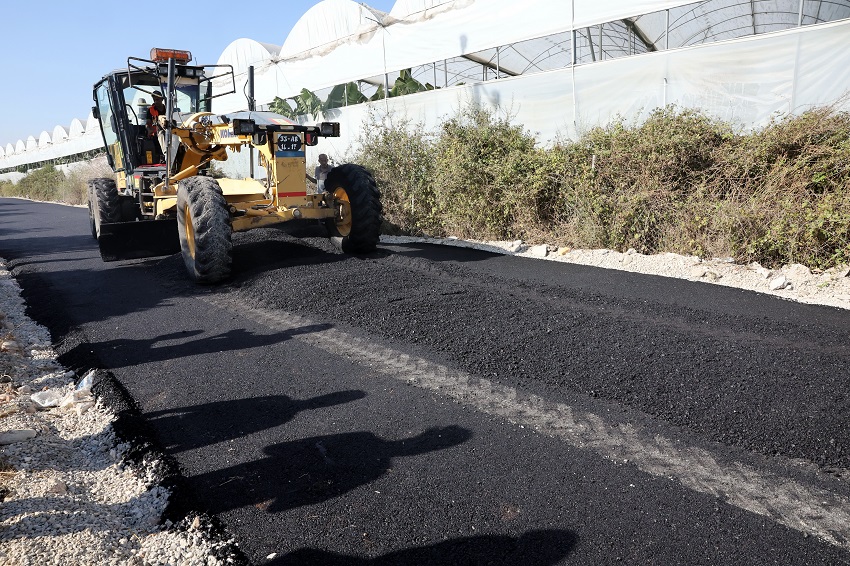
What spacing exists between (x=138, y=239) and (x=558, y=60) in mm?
11265

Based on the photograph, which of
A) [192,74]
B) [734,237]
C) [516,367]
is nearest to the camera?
[516,367]

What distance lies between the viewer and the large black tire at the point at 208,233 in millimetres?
6793

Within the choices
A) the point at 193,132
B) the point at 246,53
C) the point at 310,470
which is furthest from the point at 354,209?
the point at 246,53

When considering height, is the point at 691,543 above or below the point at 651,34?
below

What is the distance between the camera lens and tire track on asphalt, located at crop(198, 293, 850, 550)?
2.73 meters

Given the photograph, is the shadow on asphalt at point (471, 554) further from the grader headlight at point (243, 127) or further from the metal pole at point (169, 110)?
the metal pole at point (169, 110)

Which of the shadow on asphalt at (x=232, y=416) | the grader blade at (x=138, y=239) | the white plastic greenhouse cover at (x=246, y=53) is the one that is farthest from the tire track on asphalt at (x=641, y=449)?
the white plastic greenhouse cover at (x=246, y=53)

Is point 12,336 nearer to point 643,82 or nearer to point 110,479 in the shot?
point 110,479

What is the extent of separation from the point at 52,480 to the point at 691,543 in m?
3.05

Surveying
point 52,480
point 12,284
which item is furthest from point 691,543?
point 12,284

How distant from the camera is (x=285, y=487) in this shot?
300 cm

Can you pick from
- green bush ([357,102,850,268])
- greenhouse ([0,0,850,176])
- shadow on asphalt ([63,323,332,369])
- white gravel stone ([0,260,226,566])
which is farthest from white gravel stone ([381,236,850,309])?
white gravel stone ([0,260,226,566])

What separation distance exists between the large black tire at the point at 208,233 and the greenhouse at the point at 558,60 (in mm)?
6496

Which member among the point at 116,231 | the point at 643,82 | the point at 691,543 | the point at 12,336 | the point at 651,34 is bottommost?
the point at 691,543
